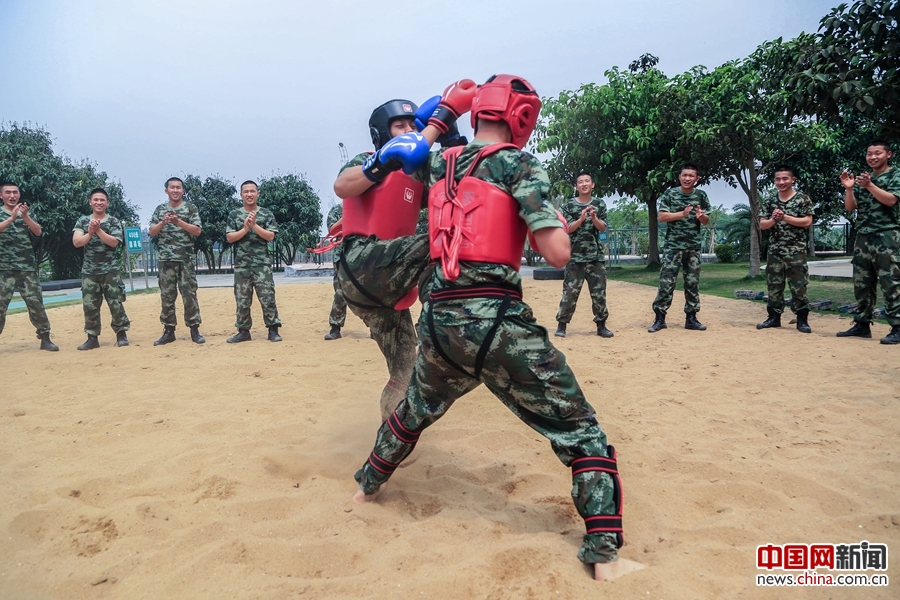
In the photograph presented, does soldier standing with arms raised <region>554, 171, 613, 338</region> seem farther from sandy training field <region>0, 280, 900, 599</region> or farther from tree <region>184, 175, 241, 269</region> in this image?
tree <region>184, 175, 241, 269</region>

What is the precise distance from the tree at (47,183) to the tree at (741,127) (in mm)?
23777

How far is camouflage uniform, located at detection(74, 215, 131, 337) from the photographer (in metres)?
7.62

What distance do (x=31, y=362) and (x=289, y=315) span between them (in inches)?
181

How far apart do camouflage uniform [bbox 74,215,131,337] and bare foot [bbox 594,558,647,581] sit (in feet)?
24.6

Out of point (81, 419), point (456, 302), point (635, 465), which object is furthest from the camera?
point (81, 419)

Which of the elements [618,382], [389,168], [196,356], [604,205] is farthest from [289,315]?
[389,168]

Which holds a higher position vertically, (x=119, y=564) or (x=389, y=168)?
(x=389, y=168)

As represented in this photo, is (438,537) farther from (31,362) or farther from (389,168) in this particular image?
(31,362)

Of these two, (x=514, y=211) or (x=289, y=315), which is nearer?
(x=514, y=211)

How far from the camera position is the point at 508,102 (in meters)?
2.55

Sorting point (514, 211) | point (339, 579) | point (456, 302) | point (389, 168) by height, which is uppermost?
point (389, 168)

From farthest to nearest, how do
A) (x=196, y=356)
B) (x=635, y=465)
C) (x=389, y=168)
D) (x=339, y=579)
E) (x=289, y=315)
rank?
1. (x=289, y=315)
2. (x=196, y=356)
3. (x=635, y=465)
4. (x=389, y=168)
5. (x=339, y=579)

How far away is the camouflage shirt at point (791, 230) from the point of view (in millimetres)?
7391

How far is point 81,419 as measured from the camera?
14.2 feet
